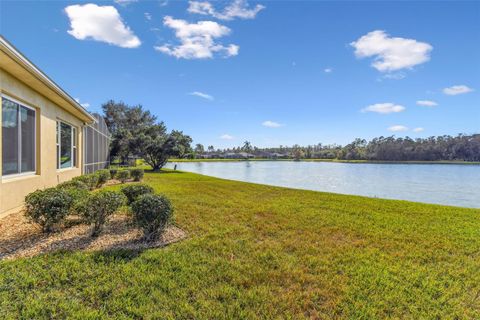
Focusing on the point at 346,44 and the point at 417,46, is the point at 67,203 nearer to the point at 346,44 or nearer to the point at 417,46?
the point at 346,44

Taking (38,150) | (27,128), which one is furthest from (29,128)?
(38,150)

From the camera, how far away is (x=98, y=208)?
4.24m

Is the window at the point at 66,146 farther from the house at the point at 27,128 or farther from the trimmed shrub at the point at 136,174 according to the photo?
the trimmed shrub at the point at 136,174

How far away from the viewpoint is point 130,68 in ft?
45.3

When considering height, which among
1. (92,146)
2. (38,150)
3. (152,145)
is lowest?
(38,150)

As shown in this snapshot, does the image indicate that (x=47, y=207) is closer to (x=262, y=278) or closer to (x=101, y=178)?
(x=262, y=278)

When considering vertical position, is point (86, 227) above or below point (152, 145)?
below

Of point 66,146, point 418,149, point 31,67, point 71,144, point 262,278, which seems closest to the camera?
point 262,278

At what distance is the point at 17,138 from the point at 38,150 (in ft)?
4.18

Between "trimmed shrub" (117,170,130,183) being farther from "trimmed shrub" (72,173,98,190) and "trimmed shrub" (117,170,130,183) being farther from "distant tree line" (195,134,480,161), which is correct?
"distant tree line" (195,134,480,161)

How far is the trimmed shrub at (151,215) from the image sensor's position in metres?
4.02

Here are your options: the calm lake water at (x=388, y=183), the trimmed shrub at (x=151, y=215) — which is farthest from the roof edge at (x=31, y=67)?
the calm lake water at (x=388, y=183)

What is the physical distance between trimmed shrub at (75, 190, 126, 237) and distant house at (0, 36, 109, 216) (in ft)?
8.11

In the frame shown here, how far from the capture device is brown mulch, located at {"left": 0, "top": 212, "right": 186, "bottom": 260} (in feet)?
12.3
